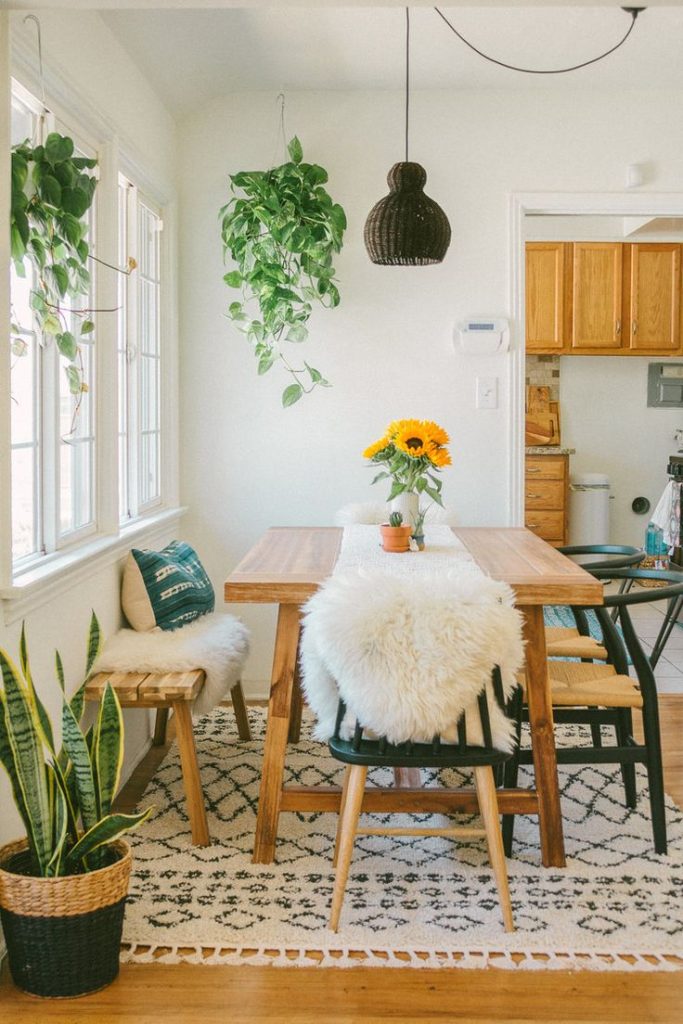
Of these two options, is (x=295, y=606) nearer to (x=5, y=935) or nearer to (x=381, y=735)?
(x=381, y=735)

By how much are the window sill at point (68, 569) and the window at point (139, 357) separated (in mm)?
125

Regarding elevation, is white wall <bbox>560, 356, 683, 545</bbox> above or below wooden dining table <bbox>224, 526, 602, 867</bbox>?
above

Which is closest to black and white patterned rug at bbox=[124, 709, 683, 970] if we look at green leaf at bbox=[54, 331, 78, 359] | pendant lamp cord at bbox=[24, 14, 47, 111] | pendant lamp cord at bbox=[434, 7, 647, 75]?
green leaf at bbox=[54, 331, 78, 359]

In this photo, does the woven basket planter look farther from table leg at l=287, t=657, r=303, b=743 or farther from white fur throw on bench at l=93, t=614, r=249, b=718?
table leg at l=287, t=657, r=303, b=743

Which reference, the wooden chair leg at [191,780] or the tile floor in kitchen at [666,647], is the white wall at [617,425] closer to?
the tile floor in kitchen at [666,647]

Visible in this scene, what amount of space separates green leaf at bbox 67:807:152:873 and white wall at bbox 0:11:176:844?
0.27m

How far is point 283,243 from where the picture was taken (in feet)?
13.3

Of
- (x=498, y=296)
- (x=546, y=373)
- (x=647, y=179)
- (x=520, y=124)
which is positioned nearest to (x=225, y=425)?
(x=498, y=296)

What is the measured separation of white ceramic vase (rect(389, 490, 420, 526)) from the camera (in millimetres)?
3299

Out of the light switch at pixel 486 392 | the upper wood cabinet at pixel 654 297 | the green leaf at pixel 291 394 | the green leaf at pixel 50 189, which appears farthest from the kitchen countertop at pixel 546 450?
the green leaf at pixel 50 189

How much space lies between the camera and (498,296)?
4.41m

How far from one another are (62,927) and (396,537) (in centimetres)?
151

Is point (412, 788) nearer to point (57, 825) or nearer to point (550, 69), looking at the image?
point (57, 825)

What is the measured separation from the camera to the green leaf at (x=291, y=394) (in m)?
4.33
